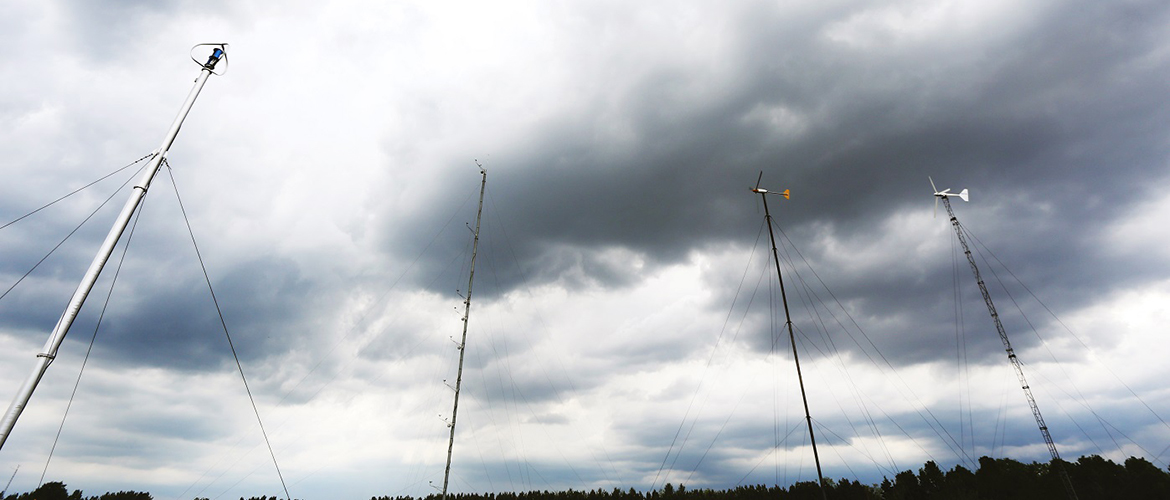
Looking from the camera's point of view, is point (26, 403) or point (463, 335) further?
point (463, 335)

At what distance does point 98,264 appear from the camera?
71.1ft

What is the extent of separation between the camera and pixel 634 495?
50312 millimetres

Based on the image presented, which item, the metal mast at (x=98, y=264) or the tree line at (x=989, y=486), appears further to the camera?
the tree line at (x=989, y=486)

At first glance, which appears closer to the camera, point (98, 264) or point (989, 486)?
point (98, 264)

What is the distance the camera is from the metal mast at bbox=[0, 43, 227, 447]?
18.9 metres

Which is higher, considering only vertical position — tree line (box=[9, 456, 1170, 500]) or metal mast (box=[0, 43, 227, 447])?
metal mast (box=[0, 43, 227, 447])

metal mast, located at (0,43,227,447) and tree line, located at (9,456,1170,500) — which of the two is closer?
metal mast, located at (0,43,227,447)

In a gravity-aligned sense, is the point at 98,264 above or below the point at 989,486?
above

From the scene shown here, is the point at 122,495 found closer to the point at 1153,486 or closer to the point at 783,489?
the point at 783,489

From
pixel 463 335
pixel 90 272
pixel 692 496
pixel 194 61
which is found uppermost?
pixel 194 61

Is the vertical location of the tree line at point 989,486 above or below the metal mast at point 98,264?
below

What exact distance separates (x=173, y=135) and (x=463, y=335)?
1056 inches

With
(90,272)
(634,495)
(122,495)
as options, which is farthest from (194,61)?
(634,495)

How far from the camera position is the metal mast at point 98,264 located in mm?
18938
